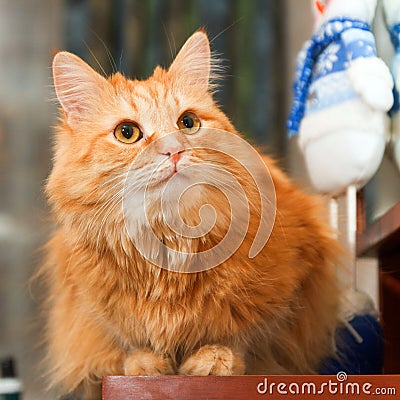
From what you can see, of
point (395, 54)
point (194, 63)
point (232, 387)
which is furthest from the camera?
point (395, 54)

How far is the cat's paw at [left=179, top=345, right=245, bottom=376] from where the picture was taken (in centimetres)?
63

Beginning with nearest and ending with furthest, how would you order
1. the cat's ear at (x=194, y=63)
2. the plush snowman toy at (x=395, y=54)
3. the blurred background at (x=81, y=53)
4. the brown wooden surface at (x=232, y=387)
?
the brown wooden surface at (x=232, y=387)
the cat's ear at (x=194, y=63)
the plush snowman toy at (x=395, y=54)
the blurred background at (x=81, y=53)

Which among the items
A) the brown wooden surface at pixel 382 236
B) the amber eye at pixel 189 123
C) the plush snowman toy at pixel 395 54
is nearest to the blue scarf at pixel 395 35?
the plush snowman toy at pixel 395 54

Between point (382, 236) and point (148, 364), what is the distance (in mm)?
372

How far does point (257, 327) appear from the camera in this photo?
68 cm

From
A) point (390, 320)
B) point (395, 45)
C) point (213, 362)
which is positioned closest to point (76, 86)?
point (213, 362)

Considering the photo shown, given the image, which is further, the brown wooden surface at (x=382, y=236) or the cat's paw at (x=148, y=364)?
the brown wooden surface at (x=382, y=236)

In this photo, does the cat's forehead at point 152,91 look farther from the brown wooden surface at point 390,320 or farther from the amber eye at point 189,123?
the brown wooden surface at point 390,320

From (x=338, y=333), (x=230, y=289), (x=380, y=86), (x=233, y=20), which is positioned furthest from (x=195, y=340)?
(x=233, y=20)

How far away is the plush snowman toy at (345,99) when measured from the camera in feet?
2.53

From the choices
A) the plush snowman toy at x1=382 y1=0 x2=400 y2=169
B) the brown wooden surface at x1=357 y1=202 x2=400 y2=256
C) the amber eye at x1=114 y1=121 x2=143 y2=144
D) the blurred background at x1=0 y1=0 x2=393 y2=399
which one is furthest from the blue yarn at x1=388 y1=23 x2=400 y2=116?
the amber eye at x1=114 y1=121 x2=143 y2=144

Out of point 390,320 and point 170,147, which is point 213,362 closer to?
point 170,147

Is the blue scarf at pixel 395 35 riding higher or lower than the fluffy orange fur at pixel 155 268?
higher

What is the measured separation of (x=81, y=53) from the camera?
1057 millimetres
